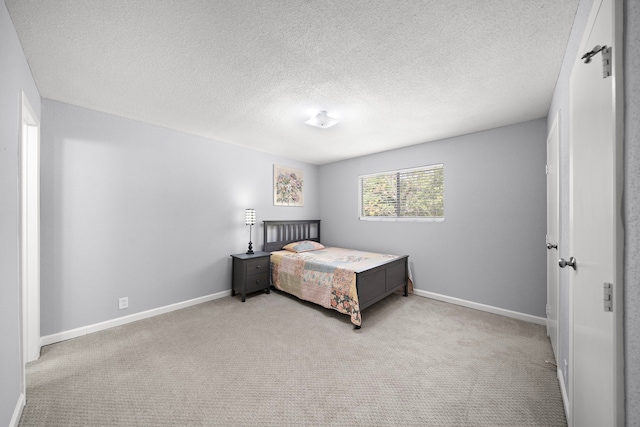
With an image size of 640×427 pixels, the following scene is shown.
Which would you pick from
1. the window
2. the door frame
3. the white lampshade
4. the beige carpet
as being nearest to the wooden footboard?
the beige carpet

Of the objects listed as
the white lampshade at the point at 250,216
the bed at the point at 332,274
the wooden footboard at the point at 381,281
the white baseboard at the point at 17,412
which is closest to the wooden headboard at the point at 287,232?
the bed at the point at 332,274

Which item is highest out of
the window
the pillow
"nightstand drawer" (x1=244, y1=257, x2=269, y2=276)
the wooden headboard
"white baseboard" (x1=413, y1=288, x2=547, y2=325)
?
the window

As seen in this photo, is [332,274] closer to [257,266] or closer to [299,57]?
[257,266]

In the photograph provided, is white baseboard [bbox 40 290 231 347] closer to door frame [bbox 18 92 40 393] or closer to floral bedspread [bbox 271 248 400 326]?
door frame [bbox 18 92 40 393]

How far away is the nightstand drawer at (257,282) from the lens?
366 cm

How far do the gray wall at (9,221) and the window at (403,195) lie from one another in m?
4.09

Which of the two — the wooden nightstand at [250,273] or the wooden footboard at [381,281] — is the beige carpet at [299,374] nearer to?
the wooden footboard at [381,281]

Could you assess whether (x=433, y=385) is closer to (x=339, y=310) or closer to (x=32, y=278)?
(x=339, y=310)

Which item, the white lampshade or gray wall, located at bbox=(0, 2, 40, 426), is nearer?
gray wall, located at bbox=(0, 2, 40, 426)

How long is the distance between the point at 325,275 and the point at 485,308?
2.13m

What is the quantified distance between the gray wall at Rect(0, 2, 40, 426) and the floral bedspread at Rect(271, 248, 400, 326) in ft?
8.31

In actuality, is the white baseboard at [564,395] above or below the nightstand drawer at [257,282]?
below

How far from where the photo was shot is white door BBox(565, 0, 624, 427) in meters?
0.78

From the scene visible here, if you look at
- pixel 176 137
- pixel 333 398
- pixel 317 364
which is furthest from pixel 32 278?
pixel 333 398
